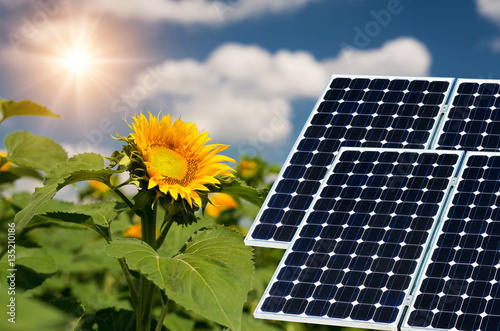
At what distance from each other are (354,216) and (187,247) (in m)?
1.70

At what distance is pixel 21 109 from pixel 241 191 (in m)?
2.66

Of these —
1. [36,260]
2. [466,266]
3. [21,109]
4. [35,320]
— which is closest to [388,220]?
[466,266]

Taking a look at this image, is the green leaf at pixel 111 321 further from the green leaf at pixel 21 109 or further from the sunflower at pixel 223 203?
the sunflower at pixel 223 203

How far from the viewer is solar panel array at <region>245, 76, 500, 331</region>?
436 centimetres

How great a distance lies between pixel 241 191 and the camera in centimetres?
463

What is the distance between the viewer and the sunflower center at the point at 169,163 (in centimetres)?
416

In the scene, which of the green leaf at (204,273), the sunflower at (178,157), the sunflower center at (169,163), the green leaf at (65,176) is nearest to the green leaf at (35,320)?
the green leaf at (204,273)

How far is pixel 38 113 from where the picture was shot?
604 cm

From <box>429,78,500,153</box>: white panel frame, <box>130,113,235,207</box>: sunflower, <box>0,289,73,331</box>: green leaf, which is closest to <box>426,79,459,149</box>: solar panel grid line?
<box>429,78,500,153</box>: white panel frame

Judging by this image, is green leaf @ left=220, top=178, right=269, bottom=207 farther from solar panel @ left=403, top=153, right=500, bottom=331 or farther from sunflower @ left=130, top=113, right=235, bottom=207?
solar panel @ left=403, top=153, right=500, bottom=331

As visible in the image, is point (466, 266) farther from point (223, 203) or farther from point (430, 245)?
point (223, 203)

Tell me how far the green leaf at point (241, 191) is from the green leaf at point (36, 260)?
2.26 meters

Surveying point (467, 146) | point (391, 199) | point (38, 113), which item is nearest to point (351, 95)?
point (467, 146)

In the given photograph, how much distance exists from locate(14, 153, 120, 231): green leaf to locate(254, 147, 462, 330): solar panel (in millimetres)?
1582
